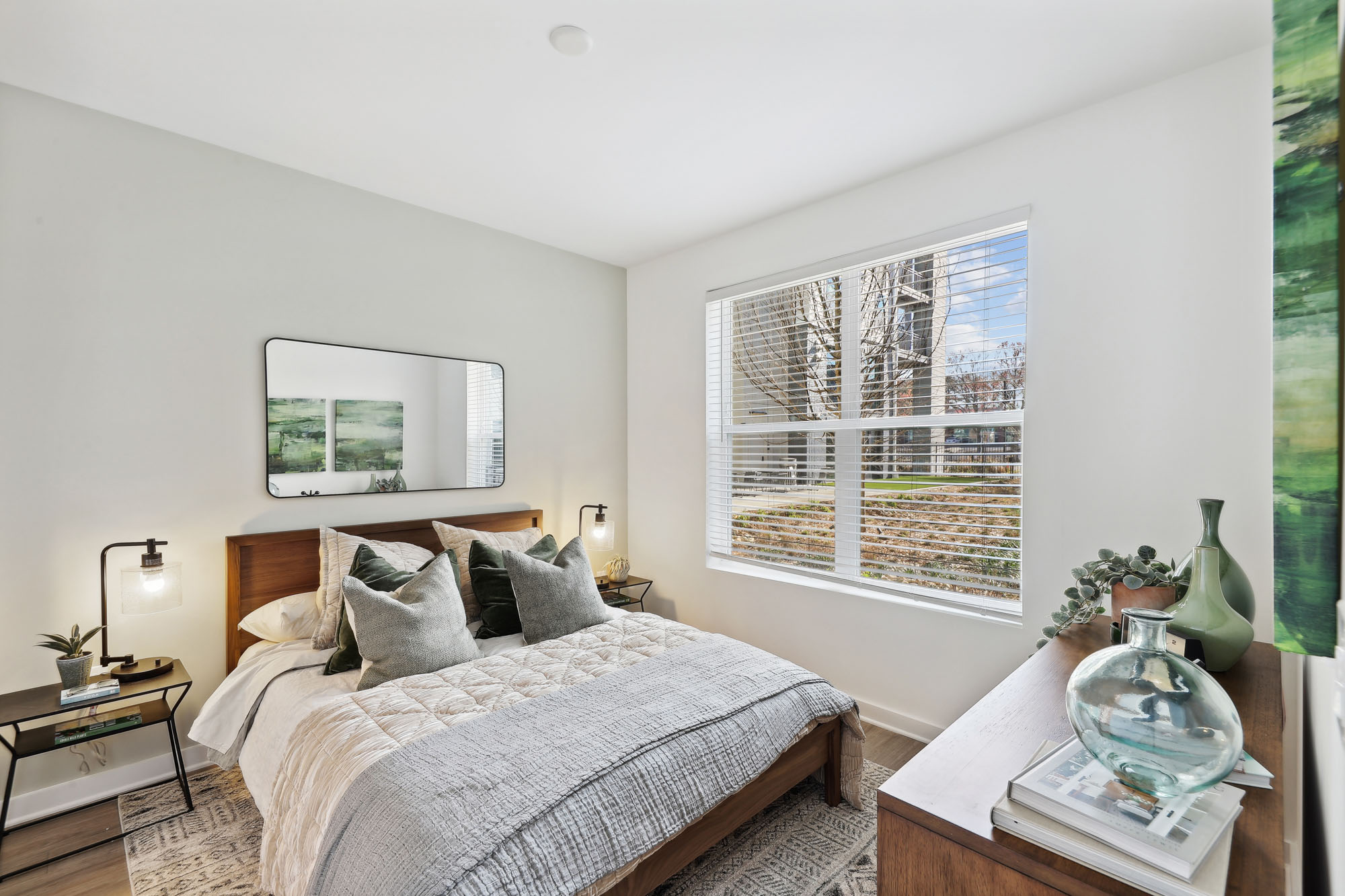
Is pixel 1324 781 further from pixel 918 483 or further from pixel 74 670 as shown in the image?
pixel 74 670

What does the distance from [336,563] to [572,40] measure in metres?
2.23

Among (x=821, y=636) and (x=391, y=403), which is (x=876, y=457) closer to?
(x=821, y=636)

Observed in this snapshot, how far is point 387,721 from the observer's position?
1792 millimetres

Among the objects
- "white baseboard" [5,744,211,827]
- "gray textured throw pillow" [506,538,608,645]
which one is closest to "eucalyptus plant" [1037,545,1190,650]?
"gray textured throw pillow" [506,538,608,645]

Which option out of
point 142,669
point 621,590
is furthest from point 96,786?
point 621,590

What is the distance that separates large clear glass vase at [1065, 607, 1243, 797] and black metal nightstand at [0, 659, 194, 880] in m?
2.72

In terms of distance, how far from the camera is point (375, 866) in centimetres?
A: 133

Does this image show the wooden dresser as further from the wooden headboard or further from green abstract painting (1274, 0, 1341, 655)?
the wooden headboard

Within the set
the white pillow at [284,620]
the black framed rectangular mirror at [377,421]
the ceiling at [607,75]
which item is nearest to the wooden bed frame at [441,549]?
the white pillow at [284,620]

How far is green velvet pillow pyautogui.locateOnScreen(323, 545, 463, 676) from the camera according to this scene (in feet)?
7.48

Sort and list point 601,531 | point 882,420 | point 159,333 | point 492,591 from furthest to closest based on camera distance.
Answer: point 601,531 < point 882,420 < point 492,591 < point 159,333

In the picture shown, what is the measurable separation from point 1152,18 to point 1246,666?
1.87m

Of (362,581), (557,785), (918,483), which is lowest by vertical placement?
(557,785)

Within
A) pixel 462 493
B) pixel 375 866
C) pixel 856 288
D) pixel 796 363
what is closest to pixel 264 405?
pixel 462 493
